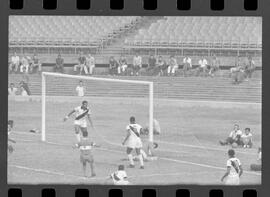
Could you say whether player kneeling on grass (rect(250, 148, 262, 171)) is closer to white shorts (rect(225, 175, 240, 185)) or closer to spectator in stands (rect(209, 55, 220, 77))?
white shorts (rect(225, 175, 240, 185))

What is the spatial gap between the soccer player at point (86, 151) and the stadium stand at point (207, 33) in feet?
4.62

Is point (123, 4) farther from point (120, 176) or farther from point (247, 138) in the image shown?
point (247, 138)

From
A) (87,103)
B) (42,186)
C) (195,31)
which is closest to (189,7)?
(195,31)

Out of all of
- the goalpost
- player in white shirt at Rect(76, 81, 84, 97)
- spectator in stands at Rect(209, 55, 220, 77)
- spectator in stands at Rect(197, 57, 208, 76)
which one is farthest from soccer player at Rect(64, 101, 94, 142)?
spectator in stands at Rect(209, 55, 220, 77)

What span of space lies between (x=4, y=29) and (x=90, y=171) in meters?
2.16

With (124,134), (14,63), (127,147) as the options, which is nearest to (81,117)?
(124,134)

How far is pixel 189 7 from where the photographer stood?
47.8 ft

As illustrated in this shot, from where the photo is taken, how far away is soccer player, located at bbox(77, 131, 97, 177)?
Answer: 48.7 feet

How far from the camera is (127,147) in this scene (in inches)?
589

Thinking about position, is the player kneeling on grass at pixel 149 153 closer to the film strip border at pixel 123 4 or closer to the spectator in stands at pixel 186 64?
the spectator in stands at pixel 186 64

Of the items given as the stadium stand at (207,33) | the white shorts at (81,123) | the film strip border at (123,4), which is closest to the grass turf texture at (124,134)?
the white shorts at (81,123)

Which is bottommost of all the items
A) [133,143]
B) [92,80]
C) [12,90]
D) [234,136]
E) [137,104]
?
[133,143]

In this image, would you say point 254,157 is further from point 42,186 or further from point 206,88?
point 42,186

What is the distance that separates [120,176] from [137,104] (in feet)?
3.28
